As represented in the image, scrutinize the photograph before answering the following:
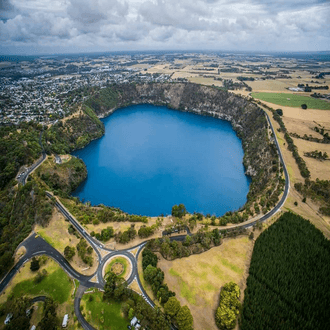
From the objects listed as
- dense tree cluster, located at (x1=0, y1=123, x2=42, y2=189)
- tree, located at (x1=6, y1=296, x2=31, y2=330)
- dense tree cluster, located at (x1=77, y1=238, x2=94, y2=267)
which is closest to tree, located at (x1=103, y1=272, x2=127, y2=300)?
dense tree cluster, located at (x1=77, y1=238, x2=94, y2=267)

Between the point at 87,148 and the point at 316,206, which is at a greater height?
the point at 316,206

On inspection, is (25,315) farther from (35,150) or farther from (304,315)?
(35,150)

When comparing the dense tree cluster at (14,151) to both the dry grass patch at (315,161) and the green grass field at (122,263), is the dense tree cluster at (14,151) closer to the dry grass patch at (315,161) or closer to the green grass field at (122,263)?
the green grass field at (122,263)

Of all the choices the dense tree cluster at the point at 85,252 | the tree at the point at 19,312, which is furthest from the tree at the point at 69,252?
the tree at the point at 19,312

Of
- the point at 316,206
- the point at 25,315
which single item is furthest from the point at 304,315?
the point at 25,315

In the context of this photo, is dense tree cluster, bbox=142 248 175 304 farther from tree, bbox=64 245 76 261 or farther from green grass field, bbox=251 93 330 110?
green grass field, bbox=251 93 330 110

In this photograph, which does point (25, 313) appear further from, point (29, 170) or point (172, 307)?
point (29, 170)
